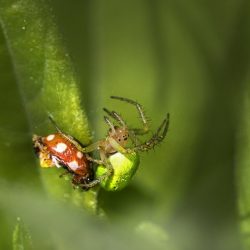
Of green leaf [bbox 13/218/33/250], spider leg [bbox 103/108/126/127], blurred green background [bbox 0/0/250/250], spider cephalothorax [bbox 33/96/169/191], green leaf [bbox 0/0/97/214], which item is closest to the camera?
green leaf [bbox 0/0/97/214]

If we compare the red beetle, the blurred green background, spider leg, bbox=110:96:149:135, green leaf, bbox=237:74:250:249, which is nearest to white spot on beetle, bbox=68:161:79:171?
the red beetle

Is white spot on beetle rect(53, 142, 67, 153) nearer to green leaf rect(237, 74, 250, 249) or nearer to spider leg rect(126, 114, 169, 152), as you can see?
spider leg rect(126, 114, 169, 152)

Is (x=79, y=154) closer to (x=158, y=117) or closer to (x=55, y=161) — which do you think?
(x=55, y=161)

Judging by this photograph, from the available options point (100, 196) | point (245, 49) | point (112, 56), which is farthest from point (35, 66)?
point (245, 49)

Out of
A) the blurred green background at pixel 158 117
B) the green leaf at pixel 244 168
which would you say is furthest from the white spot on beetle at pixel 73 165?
the green leaf at pixel 244 168

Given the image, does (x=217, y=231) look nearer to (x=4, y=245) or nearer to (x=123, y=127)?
(x=123, y=127)

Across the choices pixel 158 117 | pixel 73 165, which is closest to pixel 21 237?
pixel 73 165
